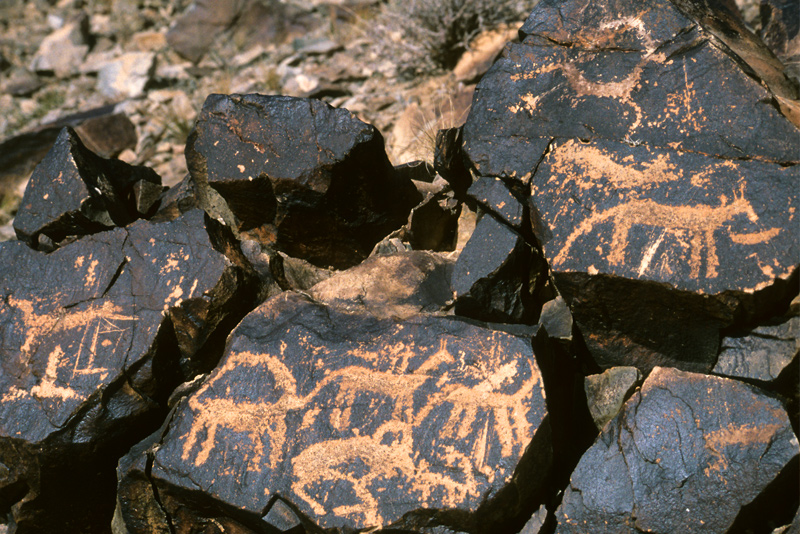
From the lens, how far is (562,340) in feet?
8.03

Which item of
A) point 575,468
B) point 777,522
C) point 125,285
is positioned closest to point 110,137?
point 125,285

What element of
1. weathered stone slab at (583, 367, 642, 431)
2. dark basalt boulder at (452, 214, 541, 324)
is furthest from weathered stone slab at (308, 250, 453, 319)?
weathered stone slab at (583, 367, 642, 431)

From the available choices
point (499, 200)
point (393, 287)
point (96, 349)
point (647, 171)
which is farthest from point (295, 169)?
point (647, 171)

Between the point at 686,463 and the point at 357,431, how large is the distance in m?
1.00

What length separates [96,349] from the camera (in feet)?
8.47

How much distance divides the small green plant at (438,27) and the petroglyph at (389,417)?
9.20 ft

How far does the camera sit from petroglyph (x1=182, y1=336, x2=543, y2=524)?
2105 mm

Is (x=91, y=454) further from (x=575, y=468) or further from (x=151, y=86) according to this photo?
(x=151, y=86)

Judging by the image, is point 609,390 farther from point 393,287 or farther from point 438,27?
point 438,27

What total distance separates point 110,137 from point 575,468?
4098mm

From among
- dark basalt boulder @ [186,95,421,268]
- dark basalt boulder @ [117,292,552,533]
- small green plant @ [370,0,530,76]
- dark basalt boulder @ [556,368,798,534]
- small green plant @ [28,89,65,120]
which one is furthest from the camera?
small green plant @ [28,89,65,120]

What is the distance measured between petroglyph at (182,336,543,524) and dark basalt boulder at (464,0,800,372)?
1.43ft

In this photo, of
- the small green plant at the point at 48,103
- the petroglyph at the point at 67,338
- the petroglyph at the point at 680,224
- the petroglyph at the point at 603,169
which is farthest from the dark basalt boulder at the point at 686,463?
the small green plant at the point at 48,103

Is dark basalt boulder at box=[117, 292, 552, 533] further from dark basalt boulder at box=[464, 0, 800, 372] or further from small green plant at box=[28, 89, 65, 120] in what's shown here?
small green plant at box=[28, 89, 65, 120]
